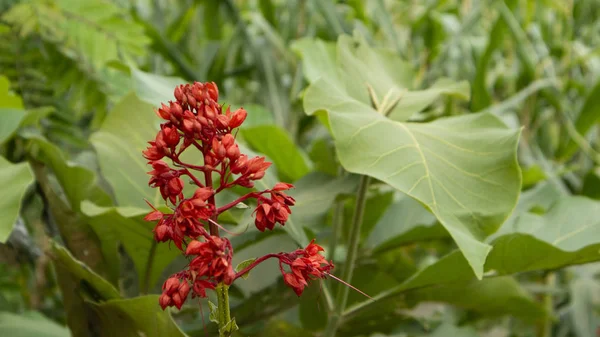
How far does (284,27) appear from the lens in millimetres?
1199

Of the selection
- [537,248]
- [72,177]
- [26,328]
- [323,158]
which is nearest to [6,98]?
[72,177]

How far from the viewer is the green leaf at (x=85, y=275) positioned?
0.41 metres

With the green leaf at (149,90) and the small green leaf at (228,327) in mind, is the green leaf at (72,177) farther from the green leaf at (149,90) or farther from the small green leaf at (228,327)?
the small green leaf at (228,327)

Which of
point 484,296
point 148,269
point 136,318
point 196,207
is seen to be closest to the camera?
point 196,207

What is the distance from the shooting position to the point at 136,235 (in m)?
0.47

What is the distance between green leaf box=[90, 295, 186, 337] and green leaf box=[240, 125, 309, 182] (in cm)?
29

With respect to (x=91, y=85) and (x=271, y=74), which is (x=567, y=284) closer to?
(x=271, y=74)

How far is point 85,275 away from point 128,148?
→ 146 millimetres

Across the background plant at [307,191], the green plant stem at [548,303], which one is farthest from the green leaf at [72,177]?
the green plant stem at [548,303]

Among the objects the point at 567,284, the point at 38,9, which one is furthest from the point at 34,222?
the point at 567,284

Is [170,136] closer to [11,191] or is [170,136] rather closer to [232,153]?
[232,153]

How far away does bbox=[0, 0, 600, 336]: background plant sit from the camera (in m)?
0.40

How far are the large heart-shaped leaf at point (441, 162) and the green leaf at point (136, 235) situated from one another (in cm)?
16

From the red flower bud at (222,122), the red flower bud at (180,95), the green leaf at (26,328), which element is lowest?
the green leaf at (26,328)
